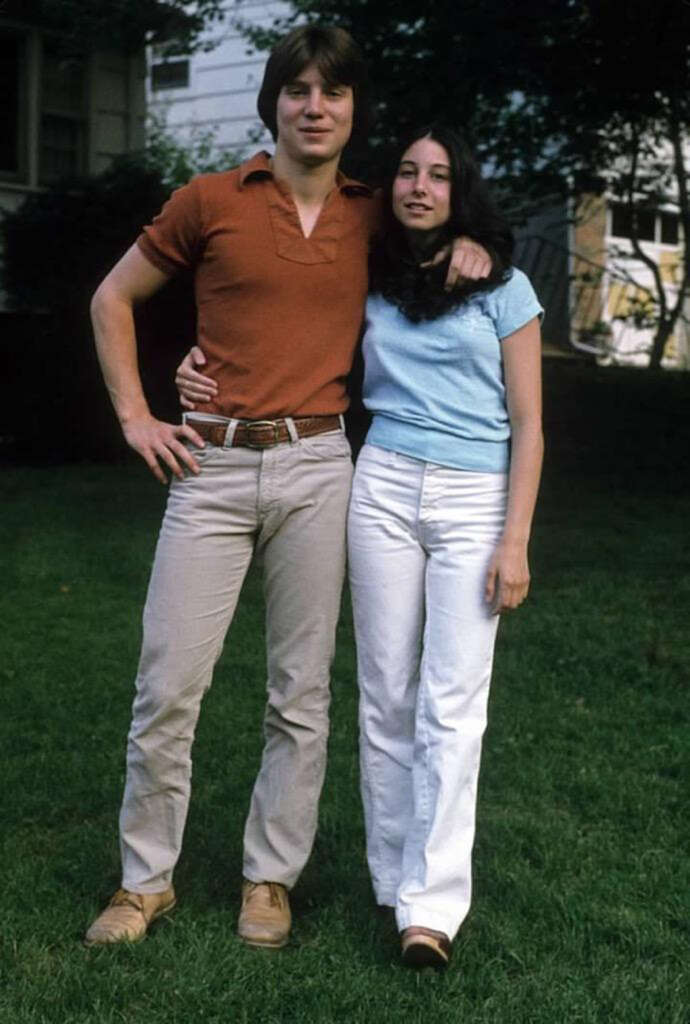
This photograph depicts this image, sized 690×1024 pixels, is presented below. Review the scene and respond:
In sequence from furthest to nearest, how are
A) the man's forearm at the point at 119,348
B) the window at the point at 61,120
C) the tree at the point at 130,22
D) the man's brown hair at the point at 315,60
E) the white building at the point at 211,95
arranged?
the white building at the point at 211,95 → the window at the point at 61,120 → the tree at the point at 130,22 → the man's forearm at the point at 119,348 → the man's brown hair at the point at 315,60

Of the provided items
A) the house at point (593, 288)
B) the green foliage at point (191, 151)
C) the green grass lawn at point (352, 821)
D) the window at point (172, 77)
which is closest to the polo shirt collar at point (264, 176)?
the green grass lawn at point (352, 821)

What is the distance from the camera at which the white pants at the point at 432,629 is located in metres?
4.04

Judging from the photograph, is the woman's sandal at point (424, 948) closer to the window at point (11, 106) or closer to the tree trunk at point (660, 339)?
the window at point (11, 106)

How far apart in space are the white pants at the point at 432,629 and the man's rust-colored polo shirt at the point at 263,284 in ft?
1.00

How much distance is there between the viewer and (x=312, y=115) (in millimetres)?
4008

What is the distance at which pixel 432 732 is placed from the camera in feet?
13.3

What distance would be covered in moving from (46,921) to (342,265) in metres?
1.93

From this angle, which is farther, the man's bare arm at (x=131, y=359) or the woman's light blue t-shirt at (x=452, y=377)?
the man's bare arm at (x=131, y=359)

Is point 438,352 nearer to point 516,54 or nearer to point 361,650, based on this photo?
point 361,650

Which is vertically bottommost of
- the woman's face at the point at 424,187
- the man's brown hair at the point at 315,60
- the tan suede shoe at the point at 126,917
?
the tan suede shoe at the point at 126,917

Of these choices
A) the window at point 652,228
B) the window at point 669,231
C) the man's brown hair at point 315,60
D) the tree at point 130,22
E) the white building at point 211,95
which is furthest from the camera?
the window at point 669,231

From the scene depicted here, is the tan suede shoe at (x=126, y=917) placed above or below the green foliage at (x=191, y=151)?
below

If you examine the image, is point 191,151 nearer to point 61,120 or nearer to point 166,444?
point 61,120

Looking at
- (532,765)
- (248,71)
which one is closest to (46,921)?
(532,765)
